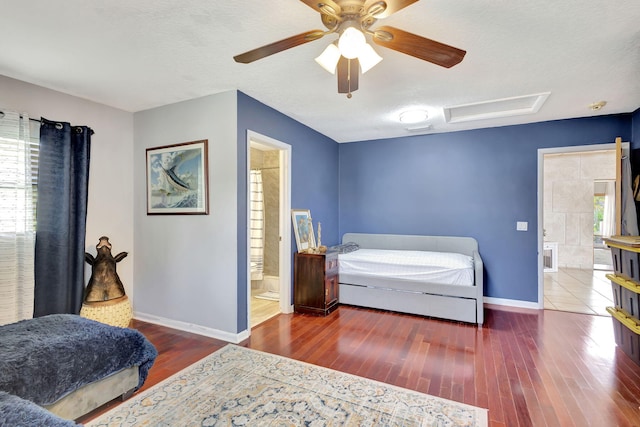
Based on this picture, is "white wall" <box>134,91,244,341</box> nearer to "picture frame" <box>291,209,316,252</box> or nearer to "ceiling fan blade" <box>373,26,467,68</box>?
"picture frame" <box>291,209,316,252</box>

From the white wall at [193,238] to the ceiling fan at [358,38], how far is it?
1.42m

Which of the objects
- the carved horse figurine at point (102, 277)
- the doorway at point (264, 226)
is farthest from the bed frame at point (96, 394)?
the doorway at point (264, 226)

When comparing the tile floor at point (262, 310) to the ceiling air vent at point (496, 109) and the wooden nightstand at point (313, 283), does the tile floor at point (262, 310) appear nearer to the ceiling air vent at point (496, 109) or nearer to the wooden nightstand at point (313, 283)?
the wooden nightstand at point (313, 283)

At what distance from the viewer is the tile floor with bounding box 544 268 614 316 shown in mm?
3988

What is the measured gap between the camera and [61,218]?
2857mm

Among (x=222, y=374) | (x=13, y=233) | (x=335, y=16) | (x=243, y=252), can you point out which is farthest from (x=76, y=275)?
(x=335, y=16)

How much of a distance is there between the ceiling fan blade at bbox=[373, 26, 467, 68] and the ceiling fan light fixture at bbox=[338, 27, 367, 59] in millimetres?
103

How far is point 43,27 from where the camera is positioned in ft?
6.39

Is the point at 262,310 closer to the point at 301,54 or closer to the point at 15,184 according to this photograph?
the point at 15,184

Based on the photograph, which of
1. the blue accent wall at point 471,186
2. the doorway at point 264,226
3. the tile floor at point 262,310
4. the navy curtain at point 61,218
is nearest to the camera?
the navy curtain at point 61,218

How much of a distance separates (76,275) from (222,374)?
6.33 ft

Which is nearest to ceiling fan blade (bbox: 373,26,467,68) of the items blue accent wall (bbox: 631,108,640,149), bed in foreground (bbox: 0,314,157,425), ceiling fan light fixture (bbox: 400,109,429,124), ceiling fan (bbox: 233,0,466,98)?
ceiling fan (bbox: 233,0,466,98)

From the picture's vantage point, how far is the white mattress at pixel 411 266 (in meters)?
3.48

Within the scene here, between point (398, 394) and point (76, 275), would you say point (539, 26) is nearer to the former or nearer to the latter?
point (398, 394)
